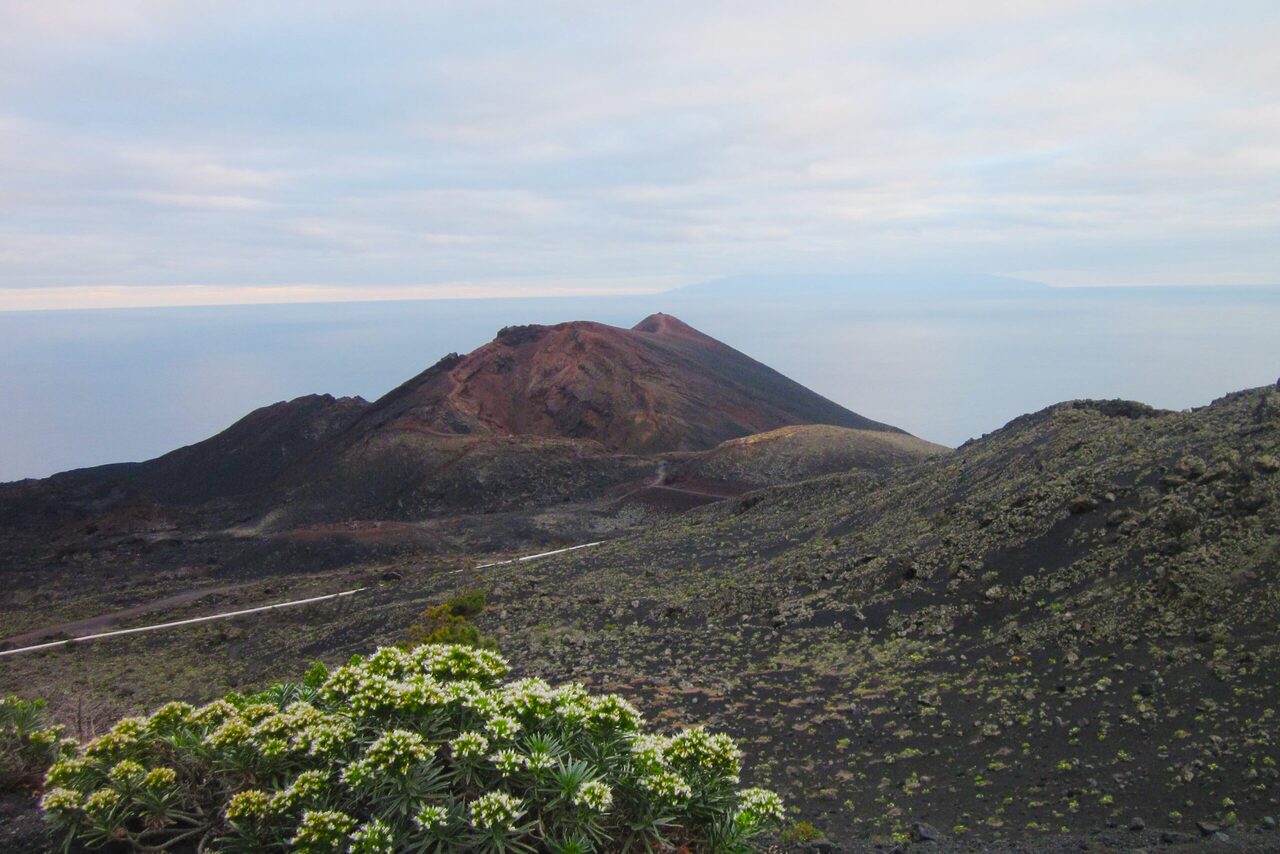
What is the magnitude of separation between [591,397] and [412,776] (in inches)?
1705

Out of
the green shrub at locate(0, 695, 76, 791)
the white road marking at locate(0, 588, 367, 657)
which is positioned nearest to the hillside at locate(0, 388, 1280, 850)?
the white road marking at locate(0, 588, 367, 657)

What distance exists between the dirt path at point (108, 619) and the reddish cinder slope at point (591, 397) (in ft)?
57.0

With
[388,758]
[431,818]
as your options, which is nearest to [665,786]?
[431,818]

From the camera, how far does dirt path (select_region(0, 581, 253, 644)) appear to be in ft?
74.9

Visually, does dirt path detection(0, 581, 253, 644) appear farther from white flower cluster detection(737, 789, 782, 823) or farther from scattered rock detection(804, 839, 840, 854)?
white flower cluster detection(737, 789, 782, 823)

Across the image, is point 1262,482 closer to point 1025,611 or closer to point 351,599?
point 1025,611

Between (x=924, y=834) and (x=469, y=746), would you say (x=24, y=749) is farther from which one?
(x=924, y=834)

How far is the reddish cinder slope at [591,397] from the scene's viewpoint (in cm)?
4588

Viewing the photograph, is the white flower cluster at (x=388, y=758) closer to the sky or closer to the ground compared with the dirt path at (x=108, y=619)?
closer to the sky

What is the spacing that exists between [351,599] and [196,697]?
26.4ft

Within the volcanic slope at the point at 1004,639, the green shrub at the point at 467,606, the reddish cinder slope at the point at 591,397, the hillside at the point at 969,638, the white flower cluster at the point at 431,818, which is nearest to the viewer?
the white flower cluster at the point at 431,818

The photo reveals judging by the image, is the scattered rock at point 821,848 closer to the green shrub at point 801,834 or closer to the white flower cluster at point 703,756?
the green shrub at point 801,834

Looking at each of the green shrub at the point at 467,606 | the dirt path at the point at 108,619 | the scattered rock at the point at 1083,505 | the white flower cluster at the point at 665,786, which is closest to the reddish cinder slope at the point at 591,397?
the dirt path at the point at 108,619

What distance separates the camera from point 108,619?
79.0ft
